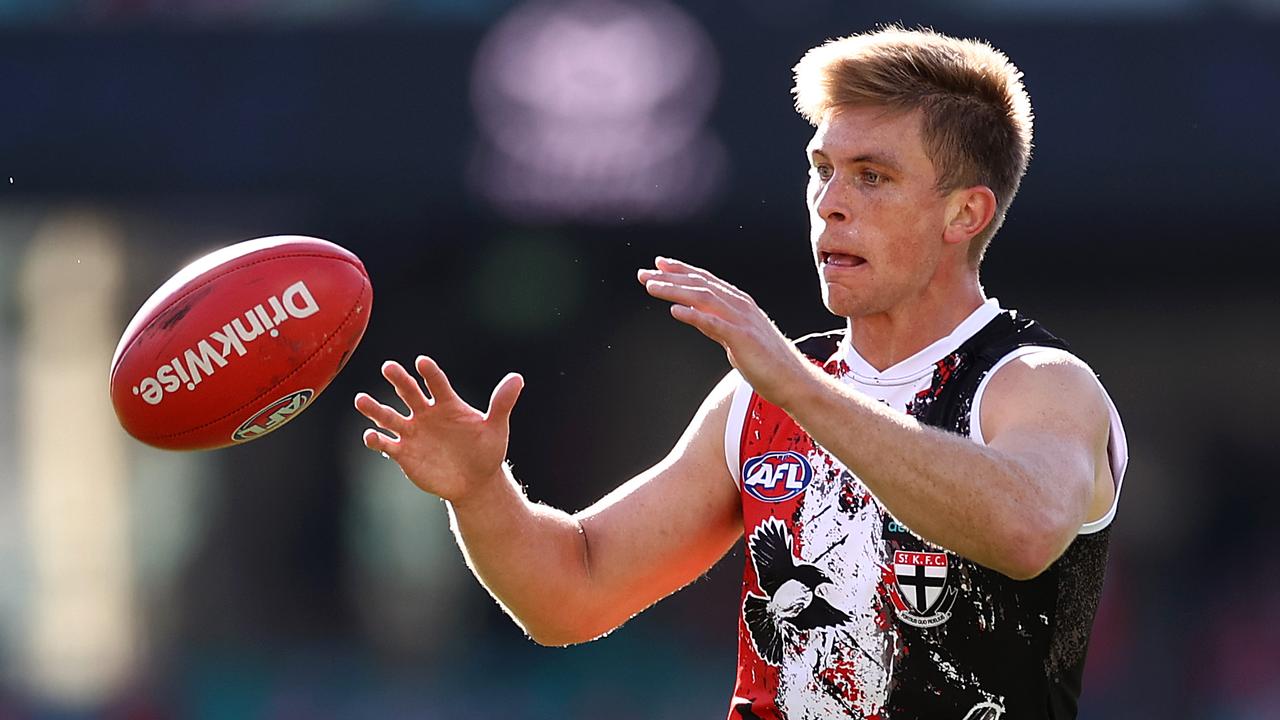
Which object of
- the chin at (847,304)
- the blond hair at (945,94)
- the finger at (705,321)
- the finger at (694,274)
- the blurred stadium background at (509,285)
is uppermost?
the blond hair at (945,94)

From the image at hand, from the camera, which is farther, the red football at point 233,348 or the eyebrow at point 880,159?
the red football at point 233,348

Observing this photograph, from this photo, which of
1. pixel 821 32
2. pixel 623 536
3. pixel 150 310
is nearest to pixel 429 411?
pixel 623 536

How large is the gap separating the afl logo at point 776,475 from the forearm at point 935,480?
58 centimetres

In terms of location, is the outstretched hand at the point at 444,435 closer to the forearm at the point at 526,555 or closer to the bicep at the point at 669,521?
the forearm at the point at 526,555

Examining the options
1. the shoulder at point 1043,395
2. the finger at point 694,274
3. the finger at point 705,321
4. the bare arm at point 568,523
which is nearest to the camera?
the finger at point 705,321

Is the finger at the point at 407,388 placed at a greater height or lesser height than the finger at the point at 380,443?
greater

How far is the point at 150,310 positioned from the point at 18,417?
6.22 metres

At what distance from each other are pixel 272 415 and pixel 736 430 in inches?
40.8

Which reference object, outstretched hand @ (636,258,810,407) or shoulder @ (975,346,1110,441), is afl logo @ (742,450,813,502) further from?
outstretched hand @ (636,258,810,407)

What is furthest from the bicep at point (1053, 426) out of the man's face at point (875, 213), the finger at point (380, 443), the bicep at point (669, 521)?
the finger at point (380, 443)

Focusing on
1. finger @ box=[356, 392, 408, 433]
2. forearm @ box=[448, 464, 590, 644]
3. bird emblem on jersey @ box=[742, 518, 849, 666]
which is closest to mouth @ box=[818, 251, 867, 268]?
bird emblem on jersey @ box=[742, 518, 849, 666]

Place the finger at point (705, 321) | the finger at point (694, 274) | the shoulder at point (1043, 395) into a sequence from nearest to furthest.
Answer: the finger at point (705, 321) → the finger at point (694, 274) → the shoulder at point (1043, 395)

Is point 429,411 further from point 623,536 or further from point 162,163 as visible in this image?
point 162,163

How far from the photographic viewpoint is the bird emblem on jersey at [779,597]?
3492mm
